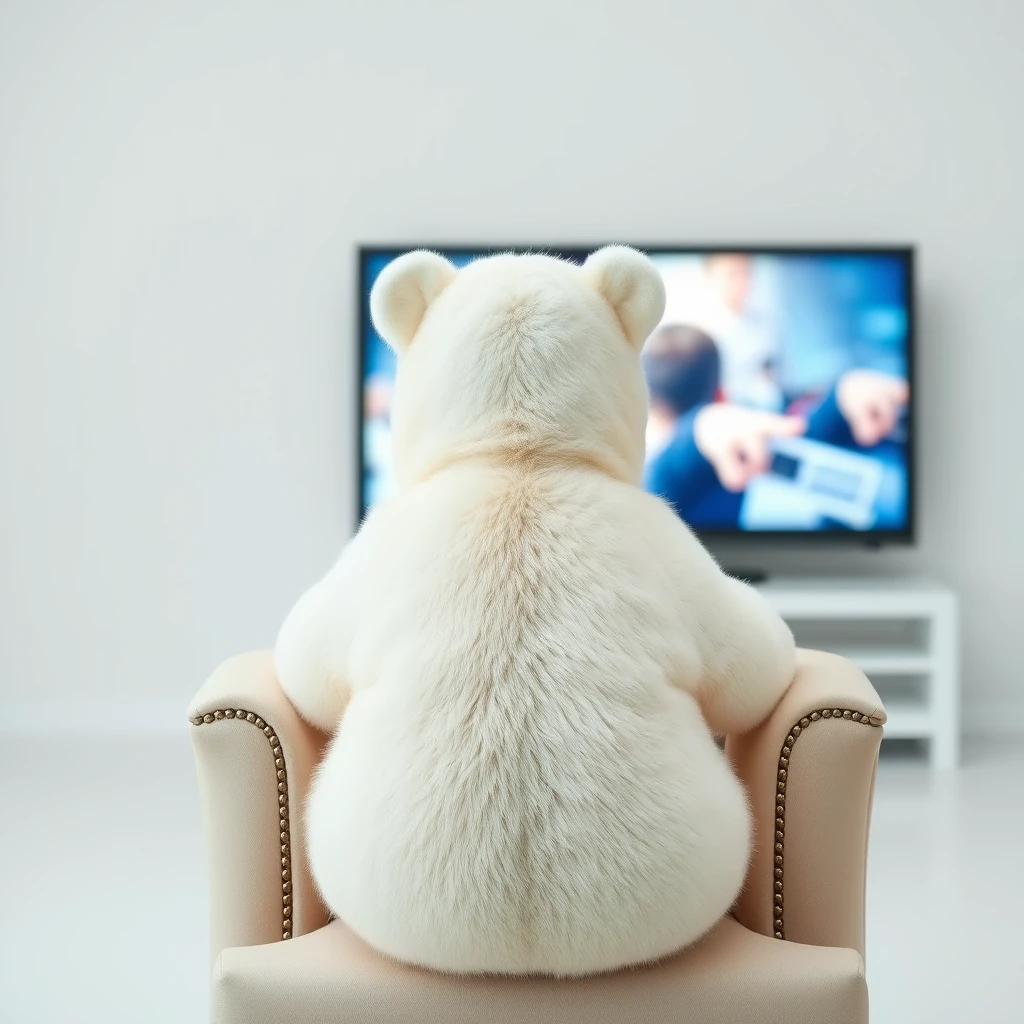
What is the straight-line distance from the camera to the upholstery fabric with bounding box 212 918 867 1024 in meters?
1.13

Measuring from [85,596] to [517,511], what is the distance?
2.98 meters

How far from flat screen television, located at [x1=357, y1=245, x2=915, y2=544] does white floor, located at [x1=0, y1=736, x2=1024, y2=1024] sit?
82 centimetres

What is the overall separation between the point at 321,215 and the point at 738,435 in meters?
1.47

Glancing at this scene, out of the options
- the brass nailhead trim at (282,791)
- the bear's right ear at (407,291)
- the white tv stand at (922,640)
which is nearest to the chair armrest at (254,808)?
the brass nailhead trim at (282,791)

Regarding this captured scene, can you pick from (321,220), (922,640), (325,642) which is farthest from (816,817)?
(321,220)

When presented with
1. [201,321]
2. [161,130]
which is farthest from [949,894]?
[161,130]

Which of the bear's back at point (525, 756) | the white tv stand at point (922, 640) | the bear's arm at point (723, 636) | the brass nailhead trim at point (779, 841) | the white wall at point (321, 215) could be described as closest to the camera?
the bear's back at point (525, 756)

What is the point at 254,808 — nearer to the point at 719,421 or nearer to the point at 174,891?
the point at 174,891

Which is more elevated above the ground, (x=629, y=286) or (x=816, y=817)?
(x=629, y=286)

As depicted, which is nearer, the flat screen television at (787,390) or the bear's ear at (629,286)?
the bear's ear at (629,286)

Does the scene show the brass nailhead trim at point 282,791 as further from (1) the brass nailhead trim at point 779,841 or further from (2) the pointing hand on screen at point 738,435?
(2) the pointing hand on screen at point 738,435

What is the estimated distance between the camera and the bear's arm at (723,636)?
126 cm

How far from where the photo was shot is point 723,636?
4.21ft

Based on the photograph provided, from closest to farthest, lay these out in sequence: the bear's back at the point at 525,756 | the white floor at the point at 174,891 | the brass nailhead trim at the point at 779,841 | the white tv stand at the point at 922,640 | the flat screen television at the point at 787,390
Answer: the bear's back at the point at 525,756 < the brass nailhead trim at the point at 779,841 < the white floor at the point at 174,891 < the white tv stand at the point at 922,640 < the flat screen television at the point at 787,390
